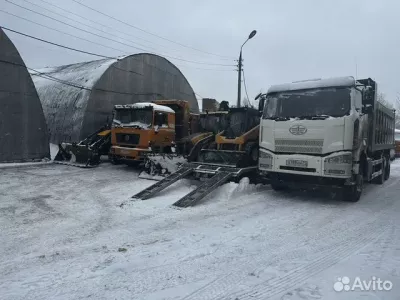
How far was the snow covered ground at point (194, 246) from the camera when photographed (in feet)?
12.3

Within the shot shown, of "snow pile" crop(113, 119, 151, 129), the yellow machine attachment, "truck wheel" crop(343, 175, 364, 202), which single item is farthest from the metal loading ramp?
"snow pile" crop(113, 119, 151, 129)

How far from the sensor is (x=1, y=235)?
5512 mm

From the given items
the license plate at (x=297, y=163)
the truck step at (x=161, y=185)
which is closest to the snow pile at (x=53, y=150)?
the truck step at (x=161, y=185)

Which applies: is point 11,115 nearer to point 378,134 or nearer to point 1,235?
point 1,235

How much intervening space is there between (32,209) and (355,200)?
789 centimetres

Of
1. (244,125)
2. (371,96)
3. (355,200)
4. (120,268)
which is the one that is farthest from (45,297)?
(244,125)

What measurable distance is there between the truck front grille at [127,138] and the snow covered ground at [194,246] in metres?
4.96

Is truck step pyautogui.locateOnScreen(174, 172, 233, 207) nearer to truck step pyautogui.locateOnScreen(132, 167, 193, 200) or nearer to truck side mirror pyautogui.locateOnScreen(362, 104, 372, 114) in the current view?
truck step pyautogui.locateOnScreen(132, 167, 193, 200)

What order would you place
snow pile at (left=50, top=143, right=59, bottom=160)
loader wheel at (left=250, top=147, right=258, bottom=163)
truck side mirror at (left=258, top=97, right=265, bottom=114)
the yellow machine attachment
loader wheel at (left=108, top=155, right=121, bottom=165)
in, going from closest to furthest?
truck side mirror at (left=258, top=97, right=265, bottom=114)
the yellow machine attachment
loader wheel at (left=250, top=147, right=258, bottom=163)
loader wheel at (left=108, top=155, right=121, bottom=165)
snow pile at (left=50, top=143, right=59, bottom=160)

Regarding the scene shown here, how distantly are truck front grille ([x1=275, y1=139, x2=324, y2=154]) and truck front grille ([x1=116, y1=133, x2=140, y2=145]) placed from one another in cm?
701

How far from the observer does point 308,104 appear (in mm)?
8438

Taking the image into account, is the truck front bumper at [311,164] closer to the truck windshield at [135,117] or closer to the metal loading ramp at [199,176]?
the metal loading ramp at [199,176]

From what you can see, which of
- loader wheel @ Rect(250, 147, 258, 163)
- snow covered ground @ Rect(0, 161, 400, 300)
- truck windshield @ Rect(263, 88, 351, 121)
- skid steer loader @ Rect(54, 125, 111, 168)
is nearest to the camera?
snow covered ground @ Rect(0, 161, 400, 300)

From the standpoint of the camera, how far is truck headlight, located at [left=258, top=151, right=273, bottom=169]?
29.1ft
